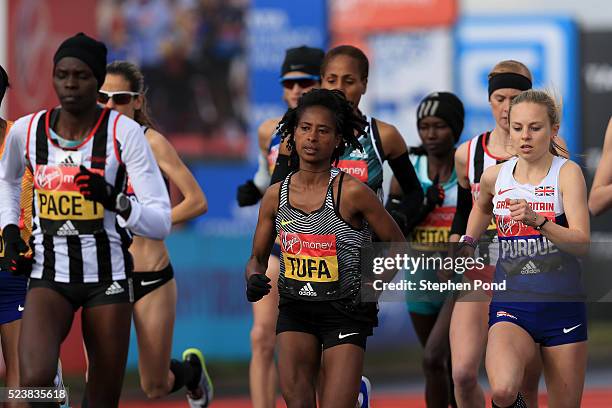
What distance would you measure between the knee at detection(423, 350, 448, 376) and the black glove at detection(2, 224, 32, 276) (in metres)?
2.96

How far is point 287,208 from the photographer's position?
7.16m

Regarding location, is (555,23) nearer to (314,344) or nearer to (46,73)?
(46,73)

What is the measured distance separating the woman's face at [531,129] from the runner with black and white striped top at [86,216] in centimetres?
184

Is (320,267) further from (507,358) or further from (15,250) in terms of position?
(15,250)

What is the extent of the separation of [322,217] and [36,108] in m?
7.77

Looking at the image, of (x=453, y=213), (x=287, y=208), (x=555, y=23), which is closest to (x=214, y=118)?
(x=555, y=23)

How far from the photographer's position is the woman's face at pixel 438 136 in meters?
9.50

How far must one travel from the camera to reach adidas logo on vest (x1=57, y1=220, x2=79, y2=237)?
22.5ft

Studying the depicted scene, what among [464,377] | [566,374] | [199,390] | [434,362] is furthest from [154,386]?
[566,374]

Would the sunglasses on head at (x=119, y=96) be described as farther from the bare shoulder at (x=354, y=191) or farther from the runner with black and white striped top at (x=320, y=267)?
the bare shoulder at (x=354, y=191)

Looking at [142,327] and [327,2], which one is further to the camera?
[327,2]

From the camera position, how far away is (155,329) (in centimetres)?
884

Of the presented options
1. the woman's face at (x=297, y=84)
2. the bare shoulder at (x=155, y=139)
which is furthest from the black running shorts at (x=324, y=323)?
the woman's face at (x=297, y=84)

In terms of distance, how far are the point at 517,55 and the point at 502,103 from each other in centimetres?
739
